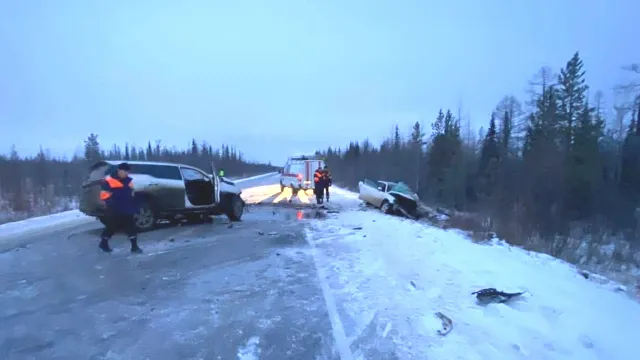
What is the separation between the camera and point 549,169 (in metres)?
36.4

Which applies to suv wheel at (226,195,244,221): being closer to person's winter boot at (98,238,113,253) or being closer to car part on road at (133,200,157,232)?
car part on road at (133,200,157,232)

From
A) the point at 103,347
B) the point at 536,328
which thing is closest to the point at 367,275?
the point at 536,328

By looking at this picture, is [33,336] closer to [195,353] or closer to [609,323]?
[195,353]

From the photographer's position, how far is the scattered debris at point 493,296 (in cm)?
534

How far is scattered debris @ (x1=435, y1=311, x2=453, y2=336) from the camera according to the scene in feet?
15.0

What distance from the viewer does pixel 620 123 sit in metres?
56.3

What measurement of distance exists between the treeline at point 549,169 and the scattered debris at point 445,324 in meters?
10.4

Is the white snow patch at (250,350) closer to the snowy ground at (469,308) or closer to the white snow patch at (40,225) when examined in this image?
the snowy ground at (469,308)

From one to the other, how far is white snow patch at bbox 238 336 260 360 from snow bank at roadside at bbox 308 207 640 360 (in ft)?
3.12

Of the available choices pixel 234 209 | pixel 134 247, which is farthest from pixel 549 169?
pixel 134 247

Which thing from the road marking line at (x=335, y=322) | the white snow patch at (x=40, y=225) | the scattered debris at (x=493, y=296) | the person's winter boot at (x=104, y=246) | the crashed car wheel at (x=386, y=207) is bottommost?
the crashed car wheel at (x=386, y=207)

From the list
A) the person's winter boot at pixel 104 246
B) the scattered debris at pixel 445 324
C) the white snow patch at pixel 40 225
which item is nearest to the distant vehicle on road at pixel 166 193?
the person's winter boot at pixel 104 246

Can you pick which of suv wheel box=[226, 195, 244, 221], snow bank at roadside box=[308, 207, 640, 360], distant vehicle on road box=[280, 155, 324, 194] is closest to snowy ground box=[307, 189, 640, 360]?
snow bank at roadside box=[308, 207, 640, 360]

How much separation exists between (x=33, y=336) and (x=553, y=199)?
36.5 m
